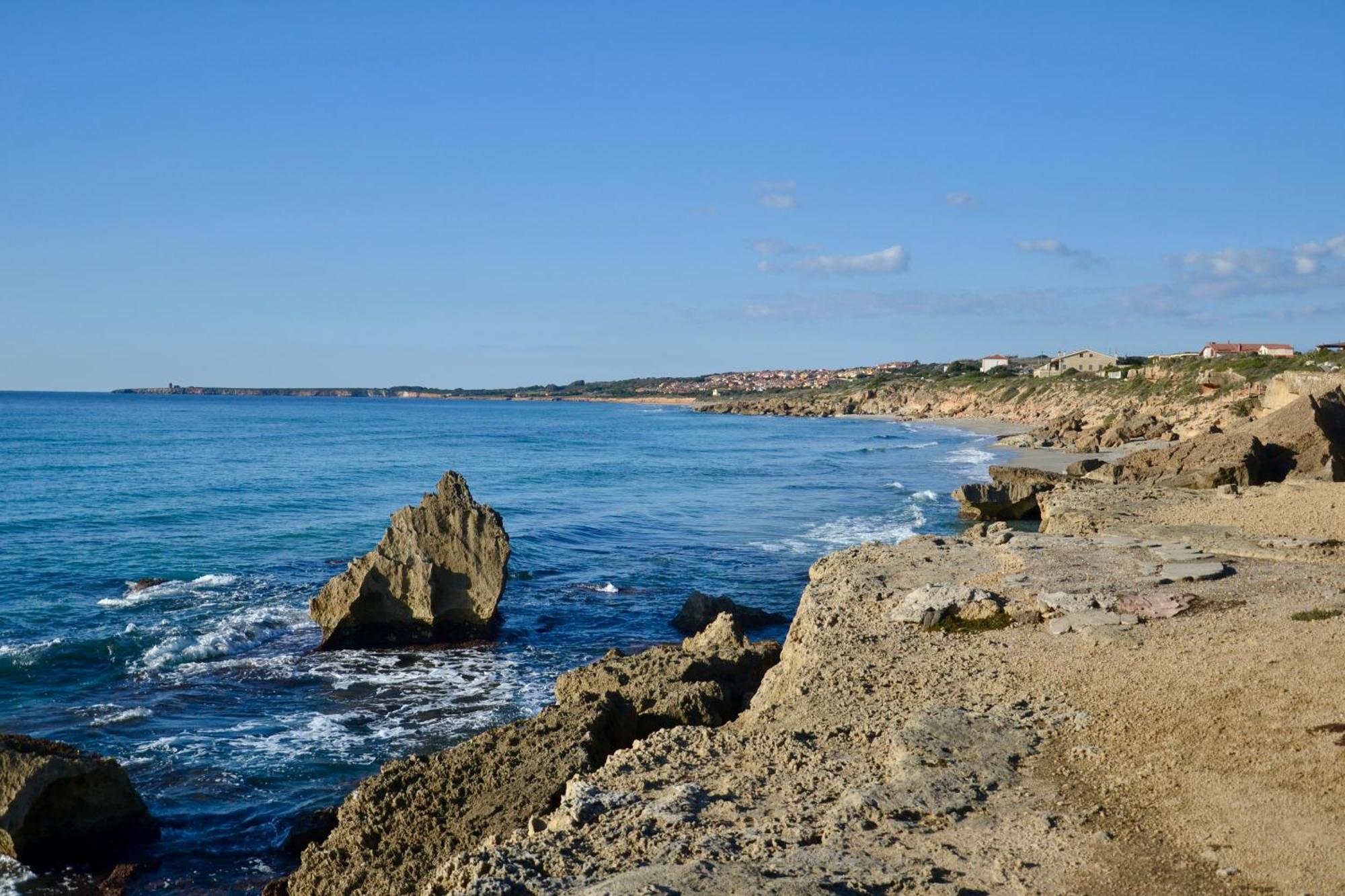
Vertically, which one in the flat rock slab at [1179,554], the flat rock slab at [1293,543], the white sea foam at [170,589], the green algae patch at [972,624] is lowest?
the white sea foam at [170,589]

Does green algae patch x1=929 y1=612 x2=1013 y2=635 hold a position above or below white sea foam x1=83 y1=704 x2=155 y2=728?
above

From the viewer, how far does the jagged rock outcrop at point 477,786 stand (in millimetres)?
9258

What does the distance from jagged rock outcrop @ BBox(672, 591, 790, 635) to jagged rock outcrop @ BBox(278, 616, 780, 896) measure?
784 centimetres

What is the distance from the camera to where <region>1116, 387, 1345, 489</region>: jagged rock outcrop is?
27375 millimetres

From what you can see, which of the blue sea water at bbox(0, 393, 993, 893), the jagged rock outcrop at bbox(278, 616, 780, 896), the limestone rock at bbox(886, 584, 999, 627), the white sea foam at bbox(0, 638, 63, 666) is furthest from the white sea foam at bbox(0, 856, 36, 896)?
the limestone rock at bbox(886, 584, 999, 627)

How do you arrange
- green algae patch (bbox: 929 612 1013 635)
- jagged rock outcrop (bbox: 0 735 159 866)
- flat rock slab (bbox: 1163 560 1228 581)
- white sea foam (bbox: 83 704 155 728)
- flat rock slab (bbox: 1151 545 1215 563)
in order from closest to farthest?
jagged rock outcrop (bbox: 0 735 159 866)
green algae patch (bbox: 929 612 1013 635)
flat rock slab (bbox: 1163 560 1228 581)
white sea foam (bbox: 83 704 155 728)
flat rock slab (bbox: 1151 545 1215 563)

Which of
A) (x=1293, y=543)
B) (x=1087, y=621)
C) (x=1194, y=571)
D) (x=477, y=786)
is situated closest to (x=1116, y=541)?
(x=1293, y=543)

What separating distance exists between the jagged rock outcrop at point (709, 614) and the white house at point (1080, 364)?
9889cm

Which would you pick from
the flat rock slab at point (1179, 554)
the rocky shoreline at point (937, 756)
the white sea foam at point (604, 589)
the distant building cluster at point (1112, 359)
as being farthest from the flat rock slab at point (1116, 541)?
the distant building cluster at point (1112, 359)

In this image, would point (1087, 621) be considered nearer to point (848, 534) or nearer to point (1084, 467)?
point (848, 534)

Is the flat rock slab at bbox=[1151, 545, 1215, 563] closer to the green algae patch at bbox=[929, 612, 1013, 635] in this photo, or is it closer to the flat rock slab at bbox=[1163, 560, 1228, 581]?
the flat rock slab at bbox=[1163, 560, 1228, 581]

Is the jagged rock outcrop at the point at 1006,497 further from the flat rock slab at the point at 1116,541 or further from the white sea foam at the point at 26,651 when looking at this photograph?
the white sea foam at the point at 26,651

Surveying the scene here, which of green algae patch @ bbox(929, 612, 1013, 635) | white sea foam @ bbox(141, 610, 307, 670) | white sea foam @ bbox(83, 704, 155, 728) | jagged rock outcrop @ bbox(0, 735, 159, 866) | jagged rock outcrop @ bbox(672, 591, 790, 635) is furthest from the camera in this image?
jagged rock outcrop @ bbox(672, 591, 790, 635)

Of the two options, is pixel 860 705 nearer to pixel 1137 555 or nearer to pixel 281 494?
pixel 1137 555
